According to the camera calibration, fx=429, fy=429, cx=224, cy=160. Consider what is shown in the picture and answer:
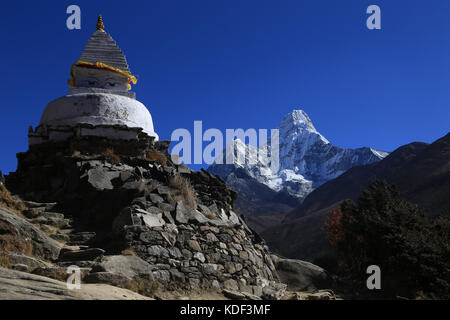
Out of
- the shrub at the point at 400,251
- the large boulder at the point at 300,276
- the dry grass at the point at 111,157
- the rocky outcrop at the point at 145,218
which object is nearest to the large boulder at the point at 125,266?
the rocky outcrop at the point at 145,218

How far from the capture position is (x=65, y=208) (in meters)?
13.0

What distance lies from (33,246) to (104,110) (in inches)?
401

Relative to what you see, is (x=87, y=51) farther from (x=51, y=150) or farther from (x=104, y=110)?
(x=51, y=150)

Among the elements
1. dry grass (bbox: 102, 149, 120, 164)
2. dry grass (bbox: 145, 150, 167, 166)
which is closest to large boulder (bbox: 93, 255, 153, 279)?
dry grass (bbox: 102, 149, 120, 164)

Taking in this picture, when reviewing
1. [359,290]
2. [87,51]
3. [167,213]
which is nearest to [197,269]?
[167,213]

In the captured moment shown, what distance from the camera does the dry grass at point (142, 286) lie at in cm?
769

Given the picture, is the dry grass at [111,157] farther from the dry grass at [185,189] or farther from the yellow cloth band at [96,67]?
the yellow cloth band at [96,67]

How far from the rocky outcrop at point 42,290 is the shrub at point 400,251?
9226 millimetres

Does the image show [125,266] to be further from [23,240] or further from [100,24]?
[100,24]

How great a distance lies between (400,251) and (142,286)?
11.1 meters

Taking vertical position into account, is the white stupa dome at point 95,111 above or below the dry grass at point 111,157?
above

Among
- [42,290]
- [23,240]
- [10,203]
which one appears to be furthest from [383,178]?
[42,290]

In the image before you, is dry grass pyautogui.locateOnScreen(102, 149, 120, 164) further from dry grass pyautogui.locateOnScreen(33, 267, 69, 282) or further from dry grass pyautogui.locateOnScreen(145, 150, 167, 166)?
dry grass pyautogui.locateOnScreen(33, 267, 69, 282)

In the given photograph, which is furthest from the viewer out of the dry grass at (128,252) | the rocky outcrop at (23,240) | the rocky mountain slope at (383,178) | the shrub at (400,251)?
the rocky mountain slope at (383,178)
